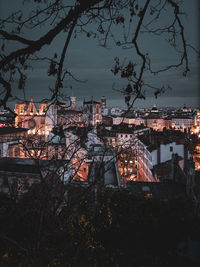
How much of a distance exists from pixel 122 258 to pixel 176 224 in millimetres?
1279

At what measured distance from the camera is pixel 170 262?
317 cm

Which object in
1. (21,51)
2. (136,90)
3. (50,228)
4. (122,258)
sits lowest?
(122,258)

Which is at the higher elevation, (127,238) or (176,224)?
(176,224)

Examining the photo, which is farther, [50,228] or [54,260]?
[50,228]

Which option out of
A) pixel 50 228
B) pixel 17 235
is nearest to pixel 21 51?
pixel 50 228

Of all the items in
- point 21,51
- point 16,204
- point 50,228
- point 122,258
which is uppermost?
point 21,51

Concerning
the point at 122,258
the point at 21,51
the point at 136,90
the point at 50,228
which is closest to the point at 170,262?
the point at 122,258

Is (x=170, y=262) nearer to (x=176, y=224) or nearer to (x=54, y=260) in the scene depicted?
(x=176, y=224)

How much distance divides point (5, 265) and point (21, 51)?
3251mm

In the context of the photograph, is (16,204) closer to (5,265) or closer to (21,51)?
(5,265)

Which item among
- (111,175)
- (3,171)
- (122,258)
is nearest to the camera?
(122,258)

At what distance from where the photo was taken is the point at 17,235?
3889 millimetres

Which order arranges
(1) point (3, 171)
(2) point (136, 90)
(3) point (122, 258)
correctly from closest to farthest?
(2) point (136, 90) → (3) point (122, 258) → (1) point (3, 171)

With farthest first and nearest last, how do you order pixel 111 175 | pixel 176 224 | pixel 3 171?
pixel 111 175, pixel 3 171, pixel 176 224
